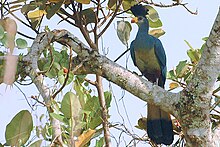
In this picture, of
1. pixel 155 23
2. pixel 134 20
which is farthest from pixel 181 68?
pixel 134 20

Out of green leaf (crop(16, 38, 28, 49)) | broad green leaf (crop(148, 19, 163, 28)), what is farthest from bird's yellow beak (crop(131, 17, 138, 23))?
green leaf (crop(16, 38, 28, 49))

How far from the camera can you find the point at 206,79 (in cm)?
177

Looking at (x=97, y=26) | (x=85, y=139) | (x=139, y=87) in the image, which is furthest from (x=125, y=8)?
(x=85, y=139)

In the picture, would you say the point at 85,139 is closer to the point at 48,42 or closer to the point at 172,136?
the point at 48,42

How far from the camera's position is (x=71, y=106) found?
137cm

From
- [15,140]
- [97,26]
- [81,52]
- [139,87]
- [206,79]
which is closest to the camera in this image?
[15,140]

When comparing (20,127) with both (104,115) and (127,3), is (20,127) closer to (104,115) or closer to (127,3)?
(104,115)

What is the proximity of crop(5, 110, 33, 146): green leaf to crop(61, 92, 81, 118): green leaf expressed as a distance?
0.09 metres

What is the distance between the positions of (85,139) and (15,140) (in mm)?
195

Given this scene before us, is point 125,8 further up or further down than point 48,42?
further up

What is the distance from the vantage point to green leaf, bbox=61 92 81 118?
1371 mm

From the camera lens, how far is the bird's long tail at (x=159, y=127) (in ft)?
7.88

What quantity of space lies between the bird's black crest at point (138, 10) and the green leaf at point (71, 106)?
131cm

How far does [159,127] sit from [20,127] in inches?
46.0
